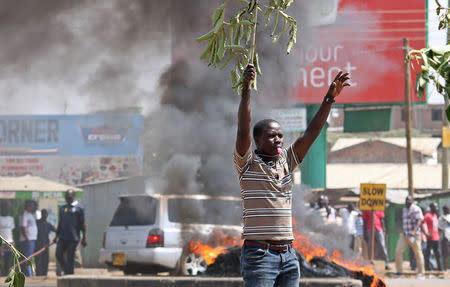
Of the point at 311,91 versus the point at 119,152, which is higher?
the point at 311,91

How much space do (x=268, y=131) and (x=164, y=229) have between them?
27.1 feet

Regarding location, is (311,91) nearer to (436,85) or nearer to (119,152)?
(119,152)

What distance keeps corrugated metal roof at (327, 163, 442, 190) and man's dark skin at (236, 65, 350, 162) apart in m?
24.2

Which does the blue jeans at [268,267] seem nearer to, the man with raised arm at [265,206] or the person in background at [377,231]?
the man with raised arm at [265,206]

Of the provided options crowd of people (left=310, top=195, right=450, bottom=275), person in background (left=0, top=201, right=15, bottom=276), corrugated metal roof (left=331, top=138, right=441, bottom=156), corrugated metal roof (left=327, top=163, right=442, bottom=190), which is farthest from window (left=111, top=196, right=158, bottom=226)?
corrugated metal roof (left=331, top=138, right=441, bottom=156)

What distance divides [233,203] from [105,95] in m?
3.04

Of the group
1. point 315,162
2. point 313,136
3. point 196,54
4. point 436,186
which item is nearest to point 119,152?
point 315,162

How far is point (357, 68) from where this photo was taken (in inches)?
861

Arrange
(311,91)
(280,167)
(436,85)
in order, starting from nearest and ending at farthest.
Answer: (436,85), (280,167), (311,91)

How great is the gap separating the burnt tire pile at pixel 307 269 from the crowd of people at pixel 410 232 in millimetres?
5964

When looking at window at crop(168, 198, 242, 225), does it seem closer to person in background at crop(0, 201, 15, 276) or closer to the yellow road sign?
person in background at crop(0, 201, 15, 276)

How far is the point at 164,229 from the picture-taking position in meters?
12.0

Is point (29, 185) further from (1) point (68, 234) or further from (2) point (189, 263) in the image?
(2) point (189, 263)

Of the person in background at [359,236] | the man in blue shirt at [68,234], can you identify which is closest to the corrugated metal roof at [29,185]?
the man in blue shirt at [68,234]
